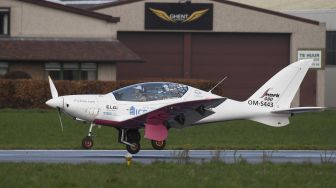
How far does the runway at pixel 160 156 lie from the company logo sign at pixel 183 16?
26.6 meters

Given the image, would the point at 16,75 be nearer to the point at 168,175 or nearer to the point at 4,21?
the point at 4,21

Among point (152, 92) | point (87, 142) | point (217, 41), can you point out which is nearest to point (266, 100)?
point (152, 92)

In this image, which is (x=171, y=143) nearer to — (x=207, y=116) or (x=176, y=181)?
(x=207, y=116)

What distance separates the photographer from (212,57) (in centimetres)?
5322

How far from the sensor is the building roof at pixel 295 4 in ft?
204

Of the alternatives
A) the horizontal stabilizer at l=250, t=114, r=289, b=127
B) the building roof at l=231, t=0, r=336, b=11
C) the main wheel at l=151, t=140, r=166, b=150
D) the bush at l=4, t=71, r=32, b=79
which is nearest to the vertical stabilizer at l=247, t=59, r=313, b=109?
the horizontal stabilizer at l=250, t=114, r=289, b=127

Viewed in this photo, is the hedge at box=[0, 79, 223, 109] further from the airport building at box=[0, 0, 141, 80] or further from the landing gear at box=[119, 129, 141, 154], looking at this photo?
the landing gear at box=[119, 129, 141, 154]

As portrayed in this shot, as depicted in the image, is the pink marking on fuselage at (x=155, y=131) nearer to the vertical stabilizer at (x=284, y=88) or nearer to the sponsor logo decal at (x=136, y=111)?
the sponsor logo decal at (x=136, y=111)

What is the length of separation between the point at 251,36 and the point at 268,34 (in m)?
0.93

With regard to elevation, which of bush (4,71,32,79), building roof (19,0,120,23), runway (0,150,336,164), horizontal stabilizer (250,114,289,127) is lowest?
runway (0,150,336,164)

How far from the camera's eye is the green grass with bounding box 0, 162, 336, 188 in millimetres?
16250

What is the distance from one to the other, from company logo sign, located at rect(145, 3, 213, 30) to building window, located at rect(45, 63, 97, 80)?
6143 mm

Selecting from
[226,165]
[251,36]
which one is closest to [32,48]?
[251,36]

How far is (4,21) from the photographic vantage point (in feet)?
156
